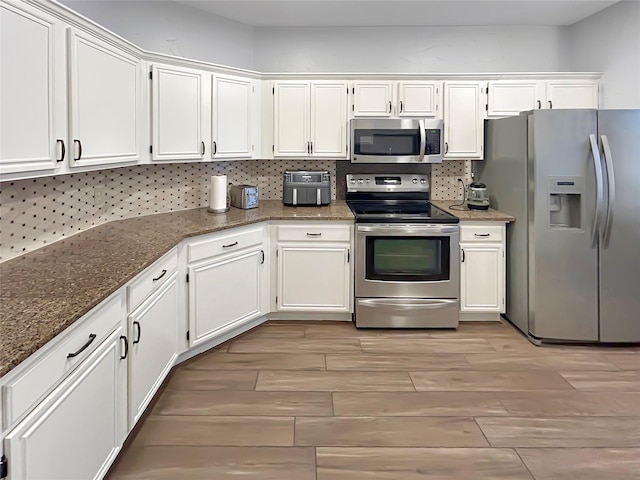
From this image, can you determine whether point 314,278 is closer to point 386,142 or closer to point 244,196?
point 244,196

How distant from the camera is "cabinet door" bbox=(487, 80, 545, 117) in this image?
430 centimetres

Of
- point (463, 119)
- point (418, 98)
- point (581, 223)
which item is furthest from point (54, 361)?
point (463, 119)

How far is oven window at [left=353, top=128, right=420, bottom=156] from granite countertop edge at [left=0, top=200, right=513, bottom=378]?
1.89ft

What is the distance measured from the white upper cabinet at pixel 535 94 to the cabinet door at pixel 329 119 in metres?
1.21

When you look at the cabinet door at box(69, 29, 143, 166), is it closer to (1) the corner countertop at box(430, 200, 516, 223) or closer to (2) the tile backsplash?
(2) the tile backsplash

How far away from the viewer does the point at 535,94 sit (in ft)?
14.2

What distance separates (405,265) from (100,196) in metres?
2.16

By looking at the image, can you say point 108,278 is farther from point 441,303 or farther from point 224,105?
point 441,303

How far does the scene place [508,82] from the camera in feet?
14.1

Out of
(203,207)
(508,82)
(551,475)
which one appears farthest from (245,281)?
(508,82)

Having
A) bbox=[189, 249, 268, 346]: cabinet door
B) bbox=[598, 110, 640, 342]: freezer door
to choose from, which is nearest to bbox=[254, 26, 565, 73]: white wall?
bbox=[598, 110, 640, 342]: freezer door

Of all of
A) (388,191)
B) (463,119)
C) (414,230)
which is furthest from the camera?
(388,191)

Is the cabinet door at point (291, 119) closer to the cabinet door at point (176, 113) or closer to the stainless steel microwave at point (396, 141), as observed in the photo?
the stainless steel microwave at point (396, 141)

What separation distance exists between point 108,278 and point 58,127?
0.71 metres
